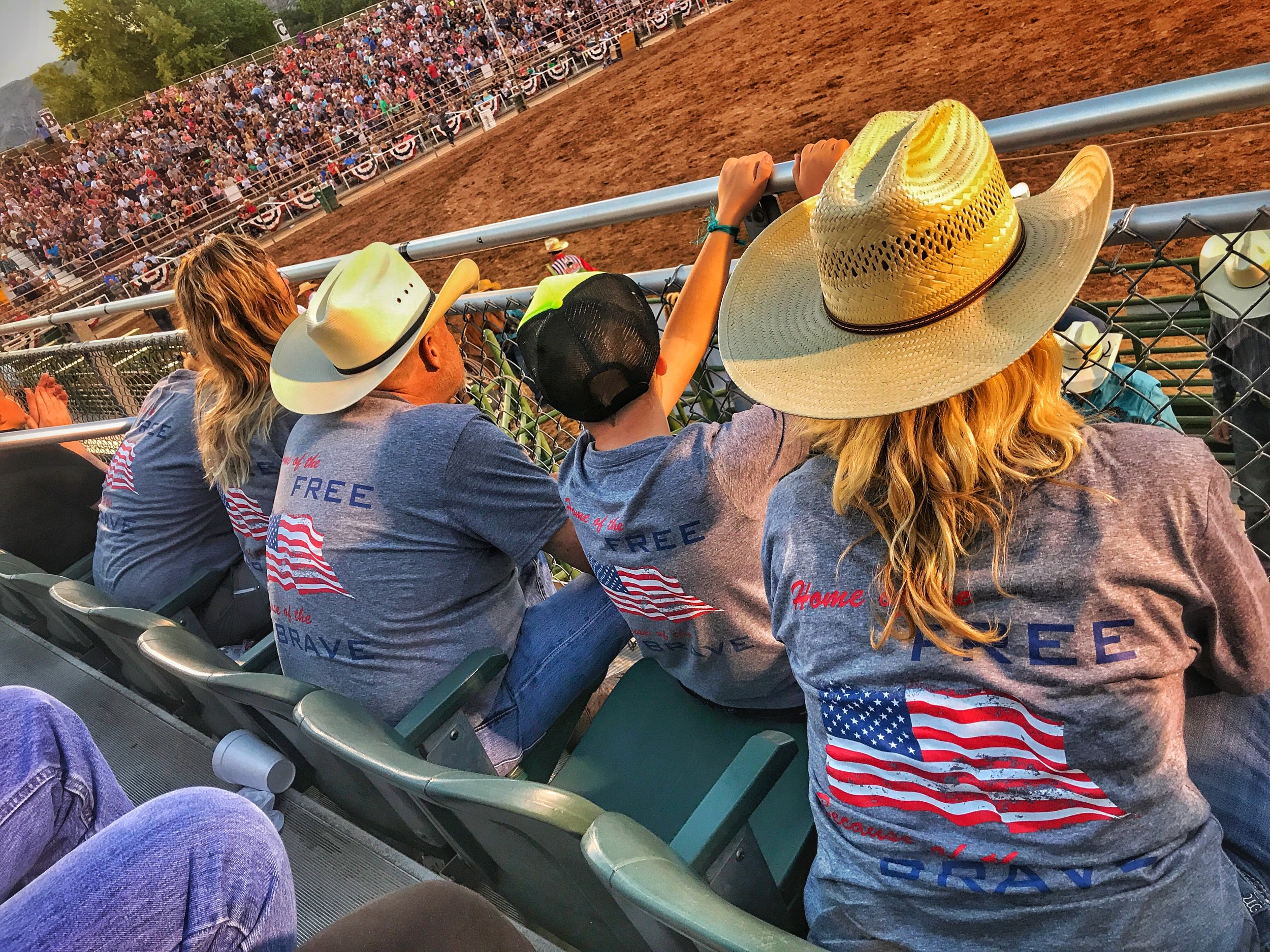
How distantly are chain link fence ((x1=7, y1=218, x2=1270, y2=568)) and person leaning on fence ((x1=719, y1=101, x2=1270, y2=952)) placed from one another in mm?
439

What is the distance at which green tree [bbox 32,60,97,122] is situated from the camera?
167 ft

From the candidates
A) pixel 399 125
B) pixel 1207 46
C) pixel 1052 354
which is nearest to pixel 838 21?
pixel 1207 46

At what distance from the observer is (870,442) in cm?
110

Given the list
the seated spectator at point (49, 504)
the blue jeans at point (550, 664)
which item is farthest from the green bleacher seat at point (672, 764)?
the seated spectator at point (49, 504)

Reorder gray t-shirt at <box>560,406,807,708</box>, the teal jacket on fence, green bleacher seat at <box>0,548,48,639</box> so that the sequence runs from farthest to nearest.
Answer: green bleacher seat at <box>0,548,48,639</box>, the teal jacket on fence, gray t-shirt at <box>560,406,807,708</box>

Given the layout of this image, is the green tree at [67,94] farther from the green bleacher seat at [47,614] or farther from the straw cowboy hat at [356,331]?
the straw cowboy hat at [356,331]

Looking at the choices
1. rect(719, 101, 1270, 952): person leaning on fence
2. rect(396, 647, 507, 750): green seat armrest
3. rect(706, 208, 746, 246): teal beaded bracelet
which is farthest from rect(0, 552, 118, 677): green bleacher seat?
rect(719, 101, 1270, 952): person leaning on fence

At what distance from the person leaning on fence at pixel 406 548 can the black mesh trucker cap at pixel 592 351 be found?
418mm

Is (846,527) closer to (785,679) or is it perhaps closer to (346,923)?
(785,679)

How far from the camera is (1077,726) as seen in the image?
0.96m

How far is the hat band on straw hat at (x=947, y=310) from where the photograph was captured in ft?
3.57

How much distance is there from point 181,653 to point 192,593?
3.32 feet

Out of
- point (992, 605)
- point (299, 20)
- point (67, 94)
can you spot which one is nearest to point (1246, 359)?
point (992, 605)

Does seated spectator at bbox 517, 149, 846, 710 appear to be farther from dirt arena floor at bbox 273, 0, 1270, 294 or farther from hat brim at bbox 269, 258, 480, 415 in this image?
dirt arena floor at bbox 273, 0, 1270, 294
